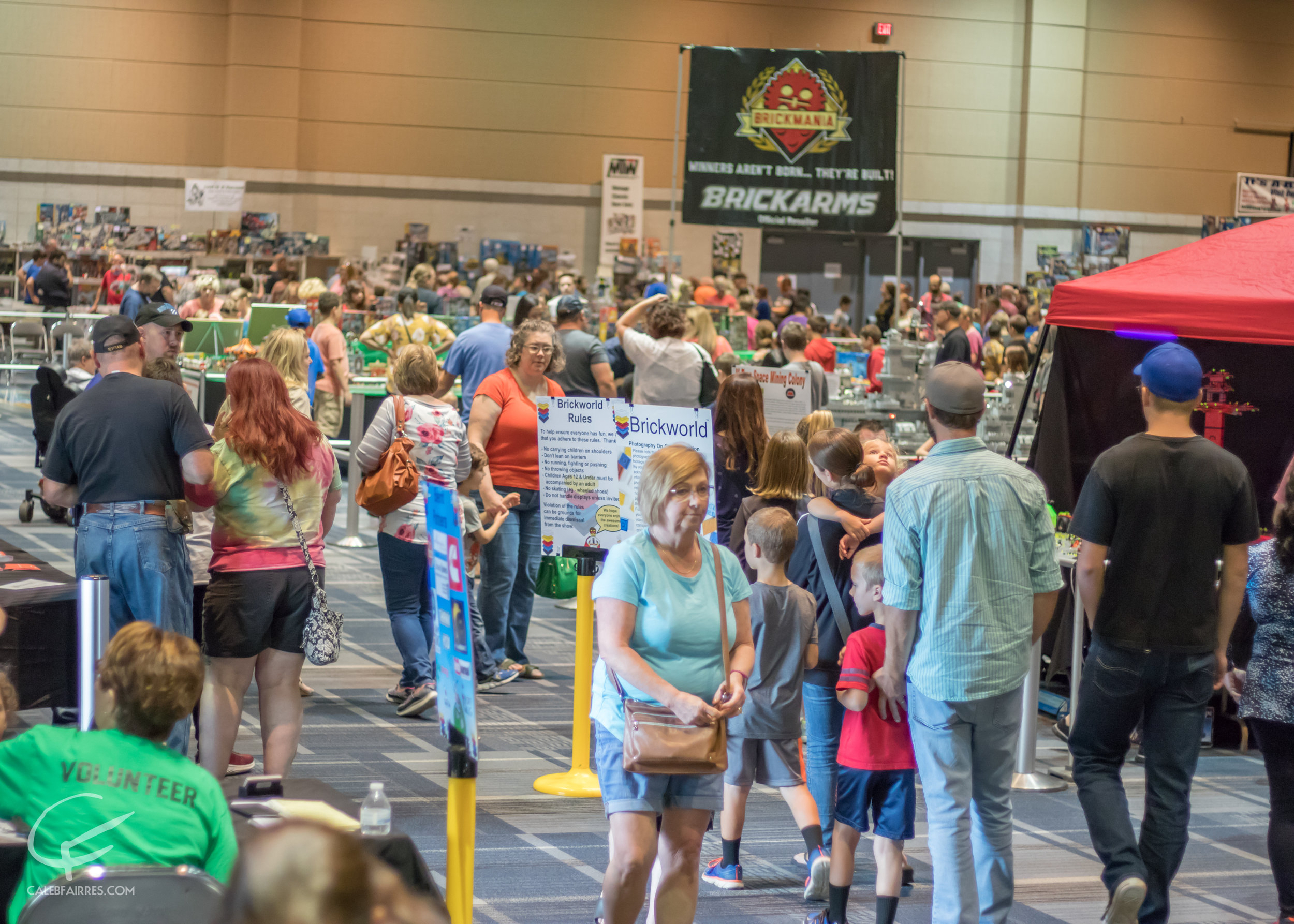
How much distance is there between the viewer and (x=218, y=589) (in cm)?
458

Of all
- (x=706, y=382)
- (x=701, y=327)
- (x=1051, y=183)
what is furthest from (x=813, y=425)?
(x=1051, y=183)

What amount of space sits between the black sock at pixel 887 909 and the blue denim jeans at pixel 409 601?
2567 mm

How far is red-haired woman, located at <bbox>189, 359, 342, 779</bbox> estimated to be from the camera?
15.0ft

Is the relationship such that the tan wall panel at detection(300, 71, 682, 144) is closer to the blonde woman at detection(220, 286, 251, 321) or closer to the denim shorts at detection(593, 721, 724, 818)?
the blonde woman at detection(220, 286, 251, 321)

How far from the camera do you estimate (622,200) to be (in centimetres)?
2203

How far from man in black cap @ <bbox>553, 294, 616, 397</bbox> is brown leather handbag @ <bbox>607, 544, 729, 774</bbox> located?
441 cm

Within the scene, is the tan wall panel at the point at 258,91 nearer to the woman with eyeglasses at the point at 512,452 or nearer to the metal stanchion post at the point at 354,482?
the metal stanchion post at the point at 354,482

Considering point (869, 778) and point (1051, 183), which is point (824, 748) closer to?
point (869, 778)

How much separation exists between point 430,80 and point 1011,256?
955 centimetres

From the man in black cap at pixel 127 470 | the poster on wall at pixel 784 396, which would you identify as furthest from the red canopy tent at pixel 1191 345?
the man in black cap at pixel 127 470

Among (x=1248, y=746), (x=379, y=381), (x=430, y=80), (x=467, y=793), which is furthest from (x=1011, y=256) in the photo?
(x=467, y=793)

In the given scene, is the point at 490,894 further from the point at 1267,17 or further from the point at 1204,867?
the point at 1267,17

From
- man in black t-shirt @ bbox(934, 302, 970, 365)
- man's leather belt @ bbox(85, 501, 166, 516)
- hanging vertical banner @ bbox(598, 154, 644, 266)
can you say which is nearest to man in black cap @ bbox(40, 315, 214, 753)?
man's leather belt @ bbox(85, 501, 166, 516)

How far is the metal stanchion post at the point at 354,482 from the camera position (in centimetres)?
961
